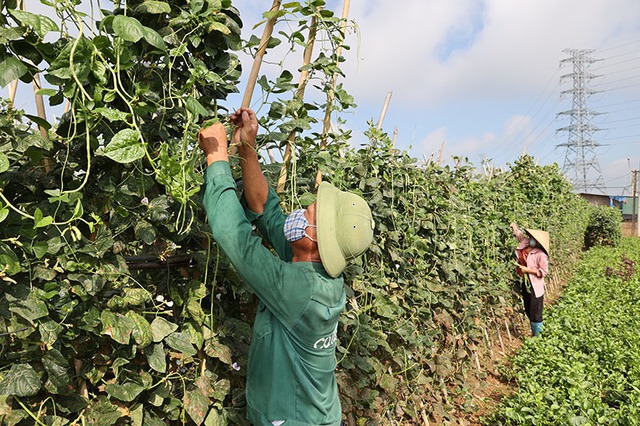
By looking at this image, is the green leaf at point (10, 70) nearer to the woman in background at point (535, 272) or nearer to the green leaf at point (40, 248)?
the green leaf at point (40, 248)

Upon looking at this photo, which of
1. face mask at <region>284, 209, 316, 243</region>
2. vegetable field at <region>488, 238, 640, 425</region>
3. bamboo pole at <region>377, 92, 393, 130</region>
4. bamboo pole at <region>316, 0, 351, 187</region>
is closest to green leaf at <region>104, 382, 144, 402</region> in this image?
face mask at <region>284, 209, 316, 243</region>

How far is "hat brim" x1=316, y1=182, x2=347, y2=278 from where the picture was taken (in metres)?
1.54

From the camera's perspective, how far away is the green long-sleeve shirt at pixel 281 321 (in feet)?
4.73

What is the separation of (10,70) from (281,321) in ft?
3.22

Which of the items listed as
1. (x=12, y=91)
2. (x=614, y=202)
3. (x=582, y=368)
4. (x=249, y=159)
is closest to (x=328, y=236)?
(x=249, y=159)

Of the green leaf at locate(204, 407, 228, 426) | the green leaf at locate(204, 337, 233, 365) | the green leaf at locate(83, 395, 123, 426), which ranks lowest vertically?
the green leaf at locate(204, 407, 228, 426)

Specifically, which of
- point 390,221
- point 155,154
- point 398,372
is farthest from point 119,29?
point 398,372

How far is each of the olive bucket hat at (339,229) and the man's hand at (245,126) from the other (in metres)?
0.30

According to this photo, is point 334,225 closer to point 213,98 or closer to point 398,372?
point 213,98

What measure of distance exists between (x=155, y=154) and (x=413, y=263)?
2.46 meters

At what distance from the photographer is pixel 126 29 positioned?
124 centimetres

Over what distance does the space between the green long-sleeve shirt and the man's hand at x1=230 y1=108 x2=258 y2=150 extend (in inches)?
8.3

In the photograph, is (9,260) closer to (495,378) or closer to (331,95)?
(331,95)

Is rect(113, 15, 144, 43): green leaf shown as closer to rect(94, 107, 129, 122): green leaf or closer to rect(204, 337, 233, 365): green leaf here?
rect(94, 107, 129, 122): green leaf
